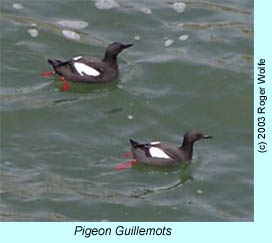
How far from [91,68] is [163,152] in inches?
101

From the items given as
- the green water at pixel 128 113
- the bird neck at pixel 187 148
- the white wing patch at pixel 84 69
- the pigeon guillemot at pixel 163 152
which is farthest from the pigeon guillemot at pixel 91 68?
the bird neck at pixel 187 148

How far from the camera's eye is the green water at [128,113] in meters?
11.7

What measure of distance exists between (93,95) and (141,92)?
0.77m

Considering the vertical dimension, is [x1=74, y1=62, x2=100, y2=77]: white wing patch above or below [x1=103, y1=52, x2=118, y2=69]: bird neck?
below

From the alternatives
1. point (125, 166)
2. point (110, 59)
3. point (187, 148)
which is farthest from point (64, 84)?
point (187, 148)

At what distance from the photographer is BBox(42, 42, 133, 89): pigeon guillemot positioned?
46.6ft

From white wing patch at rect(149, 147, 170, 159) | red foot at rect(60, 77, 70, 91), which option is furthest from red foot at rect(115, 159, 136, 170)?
red foot at rect(60, 77, 70, 91)

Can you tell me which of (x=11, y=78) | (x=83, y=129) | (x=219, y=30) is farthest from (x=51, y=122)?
(x=219, y=30)

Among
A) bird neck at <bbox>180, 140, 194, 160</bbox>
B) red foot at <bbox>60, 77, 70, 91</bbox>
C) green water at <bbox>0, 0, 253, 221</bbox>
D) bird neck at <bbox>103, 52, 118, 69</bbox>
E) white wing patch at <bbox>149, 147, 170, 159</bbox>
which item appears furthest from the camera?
bird neck at <bbox>103, 52, 118, 69</bbox>

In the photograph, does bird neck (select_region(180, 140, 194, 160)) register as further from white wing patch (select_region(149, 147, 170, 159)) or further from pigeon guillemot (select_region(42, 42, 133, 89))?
pigeon guillemot (select_region(42, 42, 133, 89))

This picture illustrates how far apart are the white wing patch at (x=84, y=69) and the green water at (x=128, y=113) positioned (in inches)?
9.9

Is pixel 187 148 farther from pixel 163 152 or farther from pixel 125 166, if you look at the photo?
pixel 125 166

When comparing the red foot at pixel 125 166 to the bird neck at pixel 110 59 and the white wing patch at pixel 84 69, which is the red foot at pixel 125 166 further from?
the bird neck at pixel 110 59
